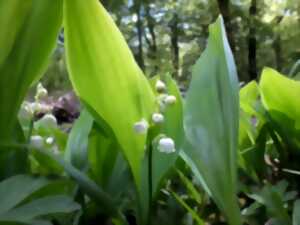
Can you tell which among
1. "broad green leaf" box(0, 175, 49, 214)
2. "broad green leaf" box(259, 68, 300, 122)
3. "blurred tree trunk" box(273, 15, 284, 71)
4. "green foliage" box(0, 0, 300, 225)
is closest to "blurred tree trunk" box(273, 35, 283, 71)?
"blurred tree trunk" box(273, 15, 284, 71)

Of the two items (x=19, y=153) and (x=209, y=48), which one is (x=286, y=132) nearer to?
(x=209, y=48)

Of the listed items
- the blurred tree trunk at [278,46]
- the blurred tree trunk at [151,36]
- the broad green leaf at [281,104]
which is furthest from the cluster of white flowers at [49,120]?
the blurred tree trunk at [151,36]

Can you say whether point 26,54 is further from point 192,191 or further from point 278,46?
point 278,46

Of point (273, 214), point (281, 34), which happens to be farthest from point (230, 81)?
point (281, 34)


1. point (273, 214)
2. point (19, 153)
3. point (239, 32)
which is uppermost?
point (19, 153)

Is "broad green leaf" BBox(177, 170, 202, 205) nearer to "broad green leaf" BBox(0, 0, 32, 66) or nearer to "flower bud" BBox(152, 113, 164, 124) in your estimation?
"flower bud" BBox(152, 113, 164, 124)
